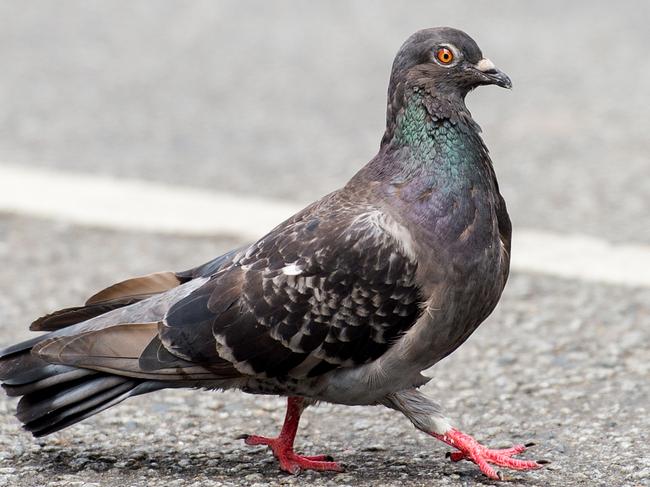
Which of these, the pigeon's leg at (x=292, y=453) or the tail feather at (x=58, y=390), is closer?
the tail feather at (x=58, y=390)

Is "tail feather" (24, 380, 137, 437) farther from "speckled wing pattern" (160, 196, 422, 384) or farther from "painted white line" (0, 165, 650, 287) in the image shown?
"painted white line" (0, 165, 650, 287)

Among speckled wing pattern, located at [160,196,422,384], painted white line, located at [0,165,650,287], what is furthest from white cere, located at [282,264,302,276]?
painted white line, located at [0,165,650,287]

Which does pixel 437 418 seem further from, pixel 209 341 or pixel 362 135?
pixel 362 135

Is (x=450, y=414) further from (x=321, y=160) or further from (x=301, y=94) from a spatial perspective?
(x=301, y=94)

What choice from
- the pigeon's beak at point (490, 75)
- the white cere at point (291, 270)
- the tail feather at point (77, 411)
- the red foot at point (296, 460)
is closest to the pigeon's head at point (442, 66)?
the pigeon's beak at point (490, 75)

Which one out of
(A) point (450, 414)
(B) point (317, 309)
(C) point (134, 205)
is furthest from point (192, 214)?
(B) point (317, 309)

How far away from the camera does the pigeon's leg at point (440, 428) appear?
502cm

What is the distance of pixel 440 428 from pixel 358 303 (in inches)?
25.7

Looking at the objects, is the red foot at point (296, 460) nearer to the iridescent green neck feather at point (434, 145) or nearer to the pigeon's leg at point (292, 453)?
the pigeon's leg at point (292, 453)

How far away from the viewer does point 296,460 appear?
5.27 m

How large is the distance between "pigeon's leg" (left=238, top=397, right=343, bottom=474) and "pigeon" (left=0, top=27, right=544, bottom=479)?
0.04 ft

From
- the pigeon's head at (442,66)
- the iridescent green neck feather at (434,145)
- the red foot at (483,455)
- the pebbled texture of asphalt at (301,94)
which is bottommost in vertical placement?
the red foot at (483,455)

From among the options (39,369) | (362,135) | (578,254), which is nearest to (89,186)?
(362,135)

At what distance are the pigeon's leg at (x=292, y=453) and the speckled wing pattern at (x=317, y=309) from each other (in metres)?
0.45
